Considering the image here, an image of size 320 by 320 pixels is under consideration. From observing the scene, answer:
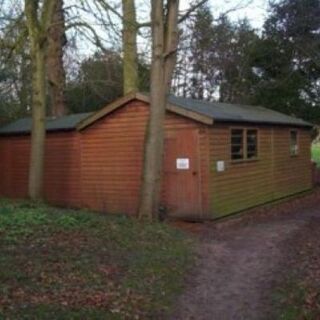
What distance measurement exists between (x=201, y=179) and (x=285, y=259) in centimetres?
510

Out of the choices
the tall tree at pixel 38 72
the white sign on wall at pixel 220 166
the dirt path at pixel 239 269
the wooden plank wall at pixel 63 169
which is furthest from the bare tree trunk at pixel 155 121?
the wooden plank wall at pixel 63 169

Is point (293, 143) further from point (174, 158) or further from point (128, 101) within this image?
point (128, 101)

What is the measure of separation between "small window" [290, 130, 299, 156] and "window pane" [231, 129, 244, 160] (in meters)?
4.95

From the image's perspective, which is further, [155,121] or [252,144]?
[252,144]

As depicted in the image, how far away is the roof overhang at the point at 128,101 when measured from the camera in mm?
14730

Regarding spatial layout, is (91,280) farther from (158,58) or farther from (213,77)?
(213,77)

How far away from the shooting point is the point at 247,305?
754 cm

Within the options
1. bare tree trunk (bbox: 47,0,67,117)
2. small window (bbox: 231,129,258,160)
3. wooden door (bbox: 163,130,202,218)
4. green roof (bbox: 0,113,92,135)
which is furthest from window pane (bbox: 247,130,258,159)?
bare tree trunk (bbox: 47,0,67,117)

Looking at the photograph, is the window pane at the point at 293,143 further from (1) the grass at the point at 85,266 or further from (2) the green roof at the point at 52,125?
(1) the grass at the point at 85,266

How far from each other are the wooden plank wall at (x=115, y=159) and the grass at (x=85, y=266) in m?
4.57

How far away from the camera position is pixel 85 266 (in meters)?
8.45

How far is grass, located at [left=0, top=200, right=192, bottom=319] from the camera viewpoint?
6840 mm

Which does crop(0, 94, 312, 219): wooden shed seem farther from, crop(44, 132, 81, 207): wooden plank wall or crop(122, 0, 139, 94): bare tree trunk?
crop(122, 0, 139, 94): bare tree trunk

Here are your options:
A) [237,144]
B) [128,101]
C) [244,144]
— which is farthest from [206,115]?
[128,101]
